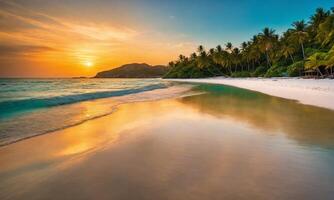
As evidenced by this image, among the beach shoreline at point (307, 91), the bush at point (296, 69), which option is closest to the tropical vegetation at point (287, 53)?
the bush at point (296, 69)

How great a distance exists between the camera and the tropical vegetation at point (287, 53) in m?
38.8

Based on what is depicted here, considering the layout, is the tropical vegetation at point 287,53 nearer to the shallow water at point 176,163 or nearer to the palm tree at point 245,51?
the palm tree at point 245,51

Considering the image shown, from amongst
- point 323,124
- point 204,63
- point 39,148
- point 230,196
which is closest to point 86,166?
point 39,148

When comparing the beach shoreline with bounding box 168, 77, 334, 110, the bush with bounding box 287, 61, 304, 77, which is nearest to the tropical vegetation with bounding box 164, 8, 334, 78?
the bush with bounding box 287, 61, 304, 77

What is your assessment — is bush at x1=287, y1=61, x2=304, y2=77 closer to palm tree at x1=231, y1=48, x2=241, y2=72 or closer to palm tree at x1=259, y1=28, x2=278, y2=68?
palm tree at x1=259, y1=28, x2=278, y2=68

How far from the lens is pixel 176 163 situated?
429 cm

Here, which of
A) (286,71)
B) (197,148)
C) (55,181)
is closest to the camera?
(55,181)

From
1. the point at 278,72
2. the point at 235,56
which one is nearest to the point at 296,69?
the point at 278,72

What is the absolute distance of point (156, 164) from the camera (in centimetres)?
427

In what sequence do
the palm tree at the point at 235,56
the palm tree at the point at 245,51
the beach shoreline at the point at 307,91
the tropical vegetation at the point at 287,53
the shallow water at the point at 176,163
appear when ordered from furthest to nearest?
the palm tree at the point at 235,56, the palm tree at the point at 245,51, the tropical vegetation at the point at 287,53, the beach shoreline at the point at 307,91, the shallow water at the point at 176,163

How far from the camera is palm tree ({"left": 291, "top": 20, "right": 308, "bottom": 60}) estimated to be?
4666cm

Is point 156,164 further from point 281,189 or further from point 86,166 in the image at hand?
point 281,189

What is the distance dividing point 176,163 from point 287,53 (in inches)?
2195

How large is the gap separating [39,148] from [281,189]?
17.9 ft
